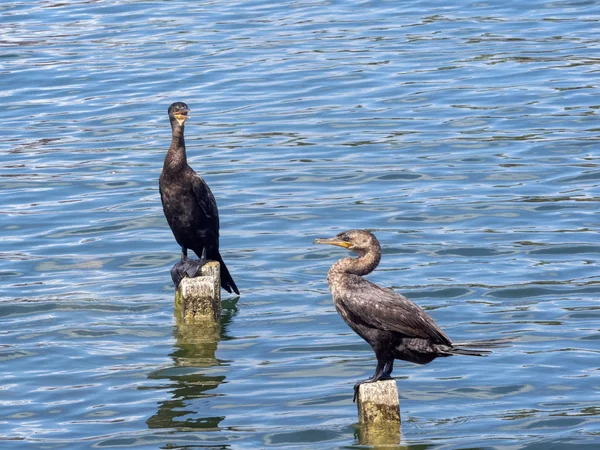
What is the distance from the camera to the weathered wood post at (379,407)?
25.8ft

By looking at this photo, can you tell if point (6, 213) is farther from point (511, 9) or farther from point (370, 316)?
point (511, 9)

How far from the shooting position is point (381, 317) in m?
7.90

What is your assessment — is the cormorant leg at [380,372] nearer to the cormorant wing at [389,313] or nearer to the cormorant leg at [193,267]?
the cormorant wing at [389,313]

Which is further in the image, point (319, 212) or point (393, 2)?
point (393, 2)

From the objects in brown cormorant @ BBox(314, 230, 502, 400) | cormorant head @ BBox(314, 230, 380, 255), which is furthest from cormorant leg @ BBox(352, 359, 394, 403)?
cormorant head @ BBox(314, 230, 380, 255)

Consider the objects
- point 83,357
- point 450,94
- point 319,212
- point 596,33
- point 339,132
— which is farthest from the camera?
point 596,33

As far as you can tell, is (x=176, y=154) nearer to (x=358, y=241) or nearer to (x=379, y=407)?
(x=358, y=241)

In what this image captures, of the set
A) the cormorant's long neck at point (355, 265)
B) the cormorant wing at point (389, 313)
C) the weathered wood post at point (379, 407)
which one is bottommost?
the weathered wood post at point (379, 407)

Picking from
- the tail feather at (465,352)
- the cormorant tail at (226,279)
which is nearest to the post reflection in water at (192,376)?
the cormorant tail at (226,279)

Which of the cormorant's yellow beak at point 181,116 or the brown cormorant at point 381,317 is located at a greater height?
the cormorant's yellow beak at point 181,116

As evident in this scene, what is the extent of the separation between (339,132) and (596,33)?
19.0 ft

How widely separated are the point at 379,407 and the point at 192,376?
2165 millimetres

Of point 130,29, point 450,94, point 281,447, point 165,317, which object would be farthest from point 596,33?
point 281,447

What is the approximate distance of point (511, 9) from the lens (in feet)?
73.6
